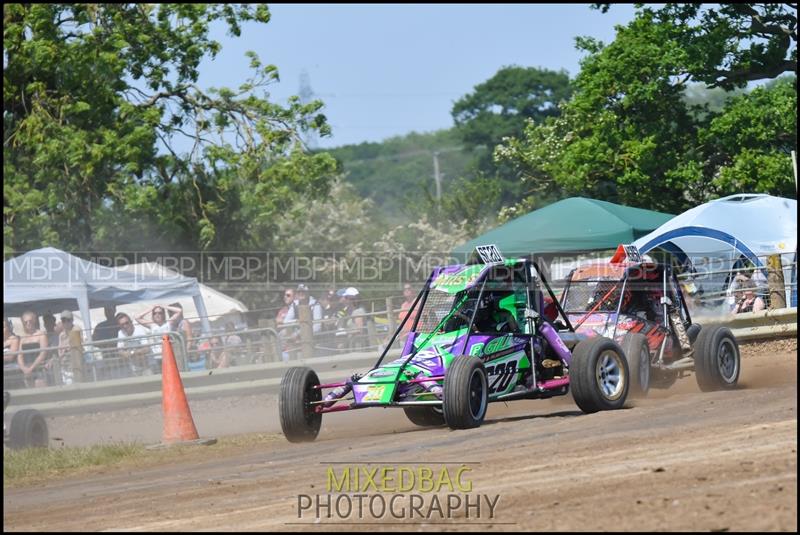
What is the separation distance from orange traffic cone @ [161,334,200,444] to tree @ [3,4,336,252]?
12052mm

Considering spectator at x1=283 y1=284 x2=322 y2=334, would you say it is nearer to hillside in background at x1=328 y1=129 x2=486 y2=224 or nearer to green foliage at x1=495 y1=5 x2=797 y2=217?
green foliage at x1=495 y1=5 x2=797 y2=217

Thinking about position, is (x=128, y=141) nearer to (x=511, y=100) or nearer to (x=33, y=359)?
(x=33, y=359)

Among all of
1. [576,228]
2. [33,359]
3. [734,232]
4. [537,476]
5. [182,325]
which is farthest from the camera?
[576,228]

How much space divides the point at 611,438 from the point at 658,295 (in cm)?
527

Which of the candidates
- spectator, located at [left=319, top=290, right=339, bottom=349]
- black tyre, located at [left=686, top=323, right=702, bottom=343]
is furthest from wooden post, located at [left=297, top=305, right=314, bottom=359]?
black tyre, located at [left=686, top=323, right=702, bottom=343]

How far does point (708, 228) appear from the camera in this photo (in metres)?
17.5

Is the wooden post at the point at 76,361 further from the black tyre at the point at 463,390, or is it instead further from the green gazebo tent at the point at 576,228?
the black tyre at the point at 463,390

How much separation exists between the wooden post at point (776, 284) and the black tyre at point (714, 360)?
16.1 feet

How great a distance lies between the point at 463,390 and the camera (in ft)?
32.3

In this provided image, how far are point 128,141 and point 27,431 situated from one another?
12232 mm

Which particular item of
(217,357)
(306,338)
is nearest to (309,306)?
(306,338)

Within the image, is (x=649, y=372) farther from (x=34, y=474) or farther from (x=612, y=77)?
(x=612, y=77)

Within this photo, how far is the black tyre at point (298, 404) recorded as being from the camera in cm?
1059

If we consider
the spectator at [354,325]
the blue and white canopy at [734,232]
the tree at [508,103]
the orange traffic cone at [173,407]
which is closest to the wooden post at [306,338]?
the spectator at [354,325]
